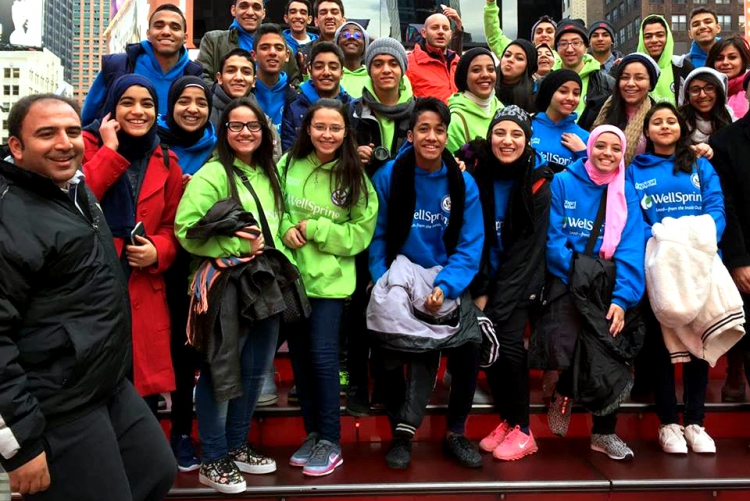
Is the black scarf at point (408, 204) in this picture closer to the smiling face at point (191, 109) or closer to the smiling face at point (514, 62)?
the smiling face at point (191, 109)

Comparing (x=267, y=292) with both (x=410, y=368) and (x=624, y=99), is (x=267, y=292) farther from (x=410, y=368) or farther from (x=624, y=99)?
(x=624, y=99)

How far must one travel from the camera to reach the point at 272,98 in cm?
474

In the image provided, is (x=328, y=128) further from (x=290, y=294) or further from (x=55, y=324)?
(x=55, y=324)

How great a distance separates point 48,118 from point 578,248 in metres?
2.87

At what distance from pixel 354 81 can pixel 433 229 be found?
6.54ft

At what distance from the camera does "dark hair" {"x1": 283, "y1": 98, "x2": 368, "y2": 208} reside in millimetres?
3621

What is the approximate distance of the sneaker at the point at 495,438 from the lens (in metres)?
3.82

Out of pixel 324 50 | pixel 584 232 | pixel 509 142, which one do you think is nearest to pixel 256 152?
pixel 324 50

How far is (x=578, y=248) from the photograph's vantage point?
12.8 feet

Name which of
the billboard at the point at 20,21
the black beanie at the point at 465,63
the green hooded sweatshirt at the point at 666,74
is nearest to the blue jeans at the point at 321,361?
the black beanie at the point at 465,63

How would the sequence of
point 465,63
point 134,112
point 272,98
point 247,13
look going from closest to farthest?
point 134,112
point 465,63
point 272,98
point 247,13

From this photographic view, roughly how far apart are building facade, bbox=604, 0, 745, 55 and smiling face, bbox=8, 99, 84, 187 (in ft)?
248

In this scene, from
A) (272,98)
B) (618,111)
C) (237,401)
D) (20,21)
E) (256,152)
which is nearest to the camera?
(237,401)

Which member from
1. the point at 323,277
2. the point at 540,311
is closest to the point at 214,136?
the point at 323,277
